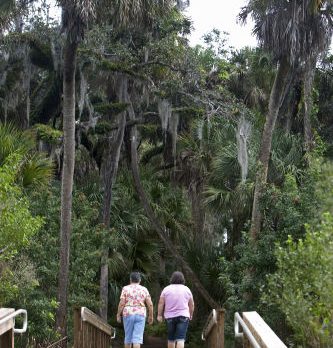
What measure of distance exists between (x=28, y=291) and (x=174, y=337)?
2.93m

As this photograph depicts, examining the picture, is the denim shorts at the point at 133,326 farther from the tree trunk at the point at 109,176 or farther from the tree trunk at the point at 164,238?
the tree trunk at the point at 164,238

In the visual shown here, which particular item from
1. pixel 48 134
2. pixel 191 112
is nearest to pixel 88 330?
pixel 48 134

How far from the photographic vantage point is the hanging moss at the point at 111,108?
1766 cm

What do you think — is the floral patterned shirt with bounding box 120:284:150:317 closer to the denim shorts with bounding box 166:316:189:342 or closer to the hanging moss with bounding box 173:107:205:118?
the denim shorts with bounding box 166:316:189:342

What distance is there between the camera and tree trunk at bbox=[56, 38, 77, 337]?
13.0 meters

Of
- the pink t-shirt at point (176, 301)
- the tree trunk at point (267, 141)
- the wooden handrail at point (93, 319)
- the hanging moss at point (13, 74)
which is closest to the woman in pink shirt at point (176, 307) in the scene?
the pink t-shirt at point (176, 301)

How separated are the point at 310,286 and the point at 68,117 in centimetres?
730

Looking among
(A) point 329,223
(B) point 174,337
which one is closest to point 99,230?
(B) point 174,337

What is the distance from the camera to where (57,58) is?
17422 millimetres

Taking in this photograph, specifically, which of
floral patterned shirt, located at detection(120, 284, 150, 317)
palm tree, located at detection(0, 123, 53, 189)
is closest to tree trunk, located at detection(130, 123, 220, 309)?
palm tree, located at detection(0, 123, 53, 189)

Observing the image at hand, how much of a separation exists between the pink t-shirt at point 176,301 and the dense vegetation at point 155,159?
1.20m

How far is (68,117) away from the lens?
13672 mm

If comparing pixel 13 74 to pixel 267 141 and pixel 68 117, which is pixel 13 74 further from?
pixel 267 141

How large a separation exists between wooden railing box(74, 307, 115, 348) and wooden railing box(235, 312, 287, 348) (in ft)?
9.99
